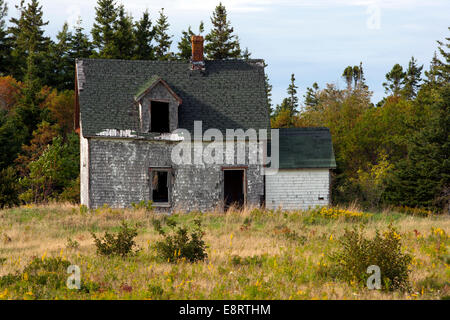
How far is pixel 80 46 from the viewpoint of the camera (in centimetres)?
5019

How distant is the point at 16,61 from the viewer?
1929 inches

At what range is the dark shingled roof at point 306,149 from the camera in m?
24.0

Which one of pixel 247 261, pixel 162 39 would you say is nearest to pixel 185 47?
pixel 162 39

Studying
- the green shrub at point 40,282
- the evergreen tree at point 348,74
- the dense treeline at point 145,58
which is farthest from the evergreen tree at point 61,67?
the evergreen tree at point 348,74

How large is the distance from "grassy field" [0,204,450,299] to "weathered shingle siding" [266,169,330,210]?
5.73 m

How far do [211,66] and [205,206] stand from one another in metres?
7.41

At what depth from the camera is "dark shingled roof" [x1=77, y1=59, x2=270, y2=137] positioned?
22.9m

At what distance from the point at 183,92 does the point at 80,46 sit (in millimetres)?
29682

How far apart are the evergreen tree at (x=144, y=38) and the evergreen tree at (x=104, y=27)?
2.39 meters

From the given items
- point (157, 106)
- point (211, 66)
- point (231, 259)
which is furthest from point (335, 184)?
point (231, 259)

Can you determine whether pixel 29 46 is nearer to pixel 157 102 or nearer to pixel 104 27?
pixel 104 27

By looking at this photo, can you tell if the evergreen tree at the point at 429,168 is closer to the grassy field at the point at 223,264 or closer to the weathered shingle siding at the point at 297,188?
the weathered shingle siding at the point at 297,188
